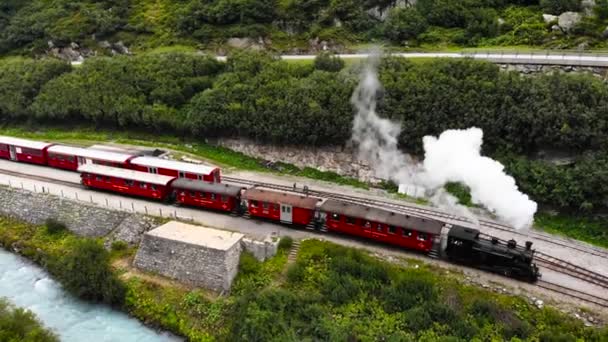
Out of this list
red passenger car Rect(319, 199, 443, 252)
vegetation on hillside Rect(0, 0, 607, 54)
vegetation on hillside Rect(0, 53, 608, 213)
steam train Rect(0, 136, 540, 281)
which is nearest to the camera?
steam train Rect(0, 136, 540, 281)

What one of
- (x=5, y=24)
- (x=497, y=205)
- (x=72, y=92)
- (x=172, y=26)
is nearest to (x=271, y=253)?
(x=497, y=205)

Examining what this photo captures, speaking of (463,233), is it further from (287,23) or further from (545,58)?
(287,23)

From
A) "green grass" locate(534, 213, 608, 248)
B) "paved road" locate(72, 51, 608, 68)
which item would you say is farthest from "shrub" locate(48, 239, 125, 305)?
"paved road" locate(72, 51, 608, 68)

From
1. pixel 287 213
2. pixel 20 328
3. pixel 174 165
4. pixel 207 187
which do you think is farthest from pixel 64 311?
pixel 287 213

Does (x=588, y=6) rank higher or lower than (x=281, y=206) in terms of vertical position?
higher

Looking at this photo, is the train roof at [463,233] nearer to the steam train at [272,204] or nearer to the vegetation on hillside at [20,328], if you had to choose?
the steam train at [272,204]

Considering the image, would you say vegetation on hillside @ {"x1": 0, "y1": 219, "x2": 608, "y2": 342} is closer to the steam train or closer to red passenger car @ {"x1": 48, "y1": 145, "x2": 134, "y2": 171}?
the steam train
